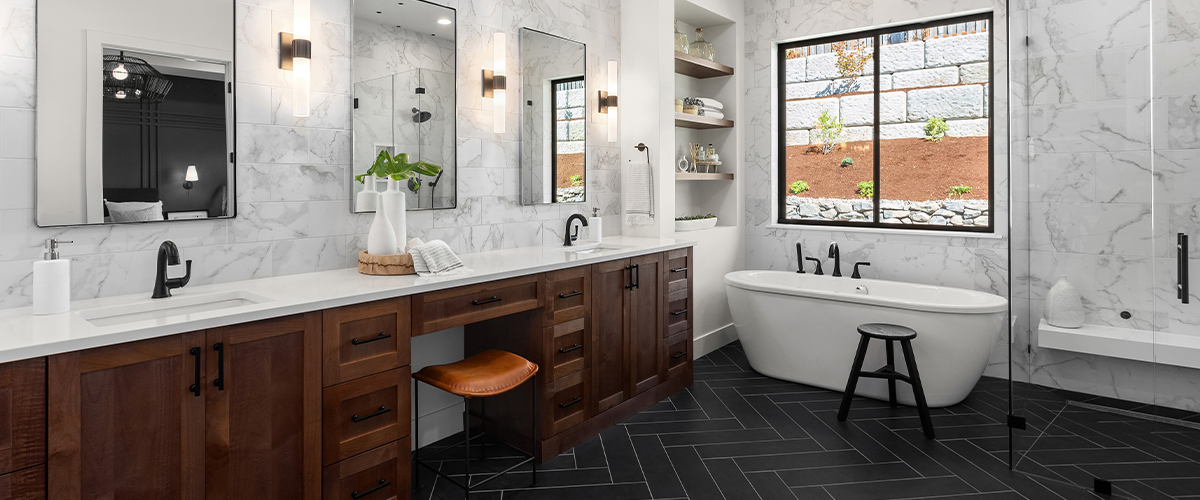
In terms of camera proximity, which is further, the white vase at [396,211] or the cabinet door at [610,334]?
the cabinet door at [610,334]

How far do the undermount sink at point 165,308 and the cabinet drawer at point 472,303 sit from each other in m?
0.55

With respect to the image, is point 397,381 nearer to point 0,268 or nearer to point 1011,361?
point 0,268

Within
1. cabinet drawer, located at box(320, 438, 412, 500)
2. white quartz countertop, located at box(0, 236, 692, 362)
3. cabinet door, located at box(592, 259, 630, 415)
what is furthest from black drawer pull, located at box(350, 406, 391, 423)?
→ cabinet door, located at box(592, 259, 630, 415)

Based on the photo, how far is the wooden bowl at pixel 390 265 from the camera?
2588mm

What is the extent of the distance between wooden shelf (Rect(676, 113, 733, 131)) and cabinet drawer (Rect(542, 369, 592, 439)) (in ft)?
7.06

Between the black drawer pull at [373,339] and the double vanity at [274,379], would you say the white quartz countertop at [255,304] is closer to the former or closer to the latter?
the double vanity at [274,379]

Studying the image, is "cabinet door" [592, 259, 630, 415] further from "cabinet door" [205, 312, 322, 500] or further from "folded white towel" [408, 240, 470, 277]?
"cabinet door" [205, 312, 322, 500]

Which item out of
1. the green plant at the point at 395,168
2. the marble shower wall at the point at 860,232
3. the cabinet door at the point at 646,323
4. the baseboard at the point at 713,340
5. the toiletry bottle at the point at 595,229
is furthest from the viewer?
the baseboard at the point at 713,340

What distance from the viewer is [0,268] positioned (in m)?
1.94

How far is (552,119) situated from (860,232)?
8.20ft

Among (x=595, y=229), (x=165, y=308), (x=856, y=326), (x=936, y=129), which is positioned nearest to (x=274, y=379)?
(x=165, y=308)

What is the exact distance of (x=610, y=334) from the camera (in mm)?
3352

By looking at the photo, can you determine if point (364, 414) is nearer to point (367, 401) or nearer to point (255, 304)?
point (367, 401)

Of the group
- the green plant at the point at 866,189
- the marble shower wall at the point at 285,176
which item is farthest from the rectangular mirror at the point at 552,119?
the green plant at the point at 866,189
